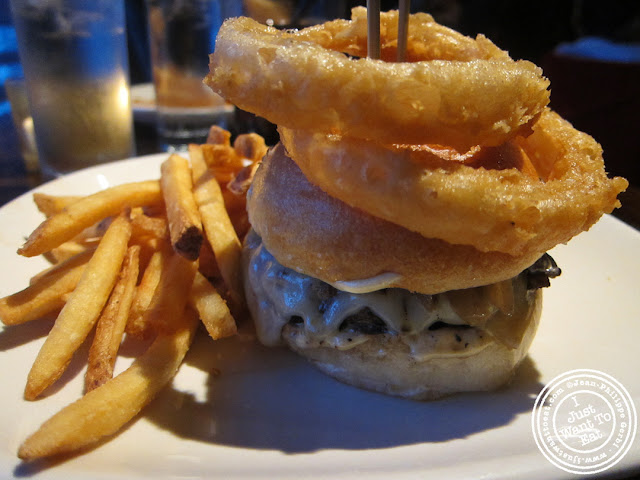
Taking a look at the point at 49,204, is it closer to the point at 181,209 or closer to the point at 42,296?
the point at 42,296

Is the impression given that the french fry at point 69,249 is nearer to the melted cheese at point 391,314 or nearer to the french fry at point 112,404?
the french fry at point 112,404

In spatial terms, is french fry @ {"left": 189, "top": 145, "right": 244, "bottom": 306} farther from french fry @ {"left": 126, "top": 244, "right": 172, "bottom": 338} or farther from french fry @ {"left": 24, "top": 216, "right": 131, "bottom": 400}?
french fry @ {"left": 24, "top": 216, "right": 131, "bottom": 400}

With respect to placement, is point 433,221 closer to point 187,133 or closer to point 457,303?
point 457,303

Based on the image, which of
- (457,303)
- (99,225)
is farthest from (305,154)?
(99,225)

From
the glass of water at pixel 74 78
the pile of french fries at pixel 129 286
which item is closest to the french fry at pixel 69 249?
the pile of french fries at pixel 129 286

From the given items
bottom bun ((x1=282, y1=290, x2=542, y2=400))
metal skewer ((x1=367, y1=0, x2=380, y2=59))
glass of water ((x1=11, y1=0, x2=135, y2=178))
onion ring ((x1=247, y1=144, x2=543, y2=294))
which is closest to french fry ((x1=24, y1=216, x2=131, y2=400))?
onion ring ((x1=247, y1=144, x2=543, y2=294))

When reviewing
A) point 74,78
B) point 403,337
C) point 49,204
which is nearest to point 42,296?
point 49,204
